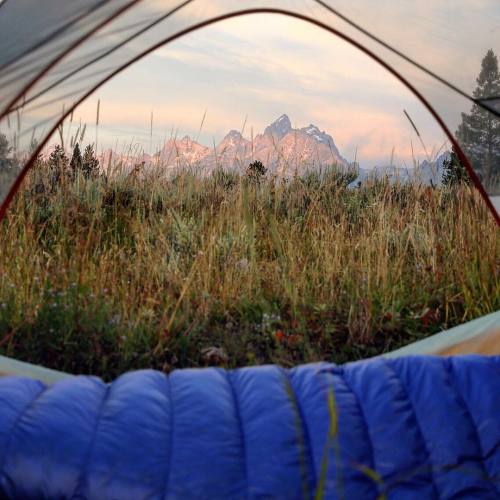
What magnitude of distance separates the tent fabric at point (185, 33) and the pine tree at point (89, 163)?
2397 millimetres

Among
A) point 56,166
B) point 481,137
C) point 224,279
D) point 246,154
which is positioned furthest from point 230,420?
point 56,166

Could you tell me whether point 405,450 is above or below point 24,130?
below

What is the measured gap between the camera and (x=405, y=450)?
5.89ft

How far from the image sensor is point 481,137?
252 centimetres

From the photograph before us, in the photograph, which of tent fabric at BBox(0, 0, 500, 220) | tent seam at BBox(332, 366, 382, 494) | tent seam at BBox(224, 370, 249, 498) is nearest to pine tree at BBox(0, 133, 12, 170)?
tent fabric at BBox(0, 0, 500, 220)

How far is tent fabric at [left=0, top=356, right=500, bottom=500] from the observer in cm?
167

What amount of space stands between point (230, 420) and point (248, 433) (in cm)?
5

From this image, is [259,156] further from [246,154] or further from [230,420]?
[230,420]

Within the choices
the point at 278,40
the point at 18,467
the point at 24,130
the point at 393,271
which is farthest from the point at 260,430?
the point at 278,40

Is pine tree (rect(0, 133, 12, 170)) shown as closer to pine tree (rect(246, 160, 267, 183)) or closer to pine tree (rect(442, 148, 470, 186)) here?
pine tree (rect(246, 160, 267, 183))

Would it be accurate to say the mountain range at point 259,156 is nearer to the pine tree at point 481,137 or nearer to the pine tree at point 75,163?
the pine tree at point 75,163

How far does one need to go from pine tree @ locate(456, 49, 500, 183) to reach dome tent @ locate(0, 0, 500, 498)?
16cm

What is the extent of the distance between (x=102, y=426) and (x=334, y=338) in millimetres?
2132

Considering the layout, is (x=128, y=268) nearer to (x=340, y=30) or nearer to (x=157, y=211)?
(x=157, y=211)
